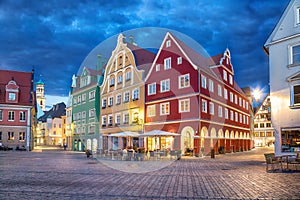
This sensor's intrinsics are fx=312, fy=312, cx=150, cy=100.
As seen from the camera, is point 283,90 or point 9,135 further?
point 9,135

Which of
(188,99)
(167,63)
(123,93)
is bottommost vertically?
(188,99)

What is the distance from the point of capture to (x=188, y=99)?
33.2 m

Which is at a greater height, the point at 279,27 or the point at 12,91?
the point at 279,27

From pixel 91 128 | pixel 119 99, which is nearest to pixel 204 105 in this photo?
pixel 119 99

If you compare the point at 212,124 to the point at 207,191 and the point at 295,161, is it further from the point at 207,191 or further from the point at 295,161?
the point at 207,191

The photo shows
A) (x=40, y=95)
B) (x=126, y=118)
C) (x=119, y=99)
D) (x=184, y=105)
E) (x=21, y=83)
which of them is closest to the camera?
(x=184, y=105)

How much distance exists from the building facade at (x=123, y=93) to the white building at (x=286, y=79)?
17.4 meters

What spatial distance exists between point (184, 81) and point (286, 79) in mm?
13756

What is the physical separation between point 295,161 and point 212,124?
1914cm

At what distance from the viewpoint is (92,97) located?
168 feet

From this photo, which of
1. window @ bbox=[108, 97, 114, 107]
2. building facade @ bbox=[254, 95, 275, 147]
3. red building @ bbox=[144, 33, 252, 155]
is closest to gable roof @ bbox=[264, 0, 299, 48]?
red building @ bbox=[144, 33, 252, 155]

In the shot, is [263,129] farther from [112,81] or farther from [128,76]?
[128,76]

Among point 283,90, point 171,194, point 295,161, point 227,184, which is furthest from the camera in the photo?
point 283,90

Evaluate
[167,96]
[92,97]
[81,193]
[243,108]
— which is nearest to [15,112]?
[92,97]
